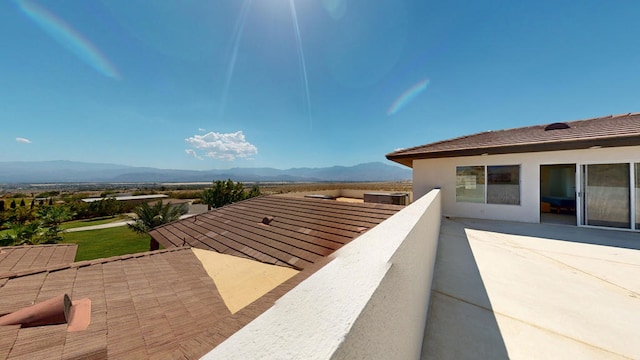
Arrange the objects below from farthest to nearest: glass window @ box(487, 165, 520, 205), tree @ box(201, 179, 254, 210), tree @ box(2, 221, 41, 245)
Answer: tree @ box(201, 179, 254, 210), tree @ box(2, 221, 41, 245), glass window @ box(487, 165, 520, 205)

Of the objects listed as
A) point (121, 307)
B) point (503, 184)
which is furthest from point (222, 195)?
point (503, 184)

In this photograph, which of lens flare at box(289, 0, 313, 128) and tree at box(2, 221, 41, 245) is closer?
lens flare at box(289, 0, 313, 128)

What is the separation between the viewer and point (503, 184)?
8.52 m

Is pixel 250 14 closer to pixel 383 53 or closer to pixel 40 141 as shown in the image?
pixel 383 53

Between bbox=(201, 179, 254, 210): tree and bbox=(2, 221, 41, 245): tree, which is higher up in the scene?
bbox=(201, 179, 254, 210): tree

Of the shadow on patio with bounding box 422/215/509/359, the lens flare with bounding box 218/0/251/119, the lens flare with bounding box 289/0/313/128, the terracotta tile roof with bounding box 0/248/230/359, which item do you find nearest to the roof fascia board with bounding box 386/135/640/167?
the shadow on patio with bounding box 422/215/509/359

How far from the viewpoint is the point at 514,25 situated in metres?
A: 10.2

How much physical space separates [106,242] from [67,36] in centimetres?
1574

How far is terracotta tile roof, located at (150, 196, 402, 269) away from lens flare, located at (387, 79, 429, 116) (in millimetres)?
13624

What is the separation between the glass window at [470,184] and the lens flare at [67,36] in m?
22.0

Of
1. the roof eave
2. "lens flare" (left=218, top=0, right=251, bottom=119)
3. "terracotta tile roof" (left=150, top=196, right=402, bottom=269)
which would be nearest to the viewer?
"terracotta tile roof" (left=150, top=196, right=402, bottom=269)

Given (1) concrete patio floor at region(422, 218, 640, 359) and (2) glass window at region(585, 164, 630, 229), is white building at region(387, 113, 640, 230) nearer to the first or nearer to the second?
(2) glass window at region(585, 164, 630, 229)

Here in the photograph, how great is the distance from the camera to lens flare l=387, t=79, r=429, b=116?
16.4 metres

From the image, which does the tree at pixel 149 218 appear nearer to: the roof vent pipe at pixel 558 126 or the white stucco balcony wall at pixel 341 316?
the white stucco balcony wall at pixel 341 316
